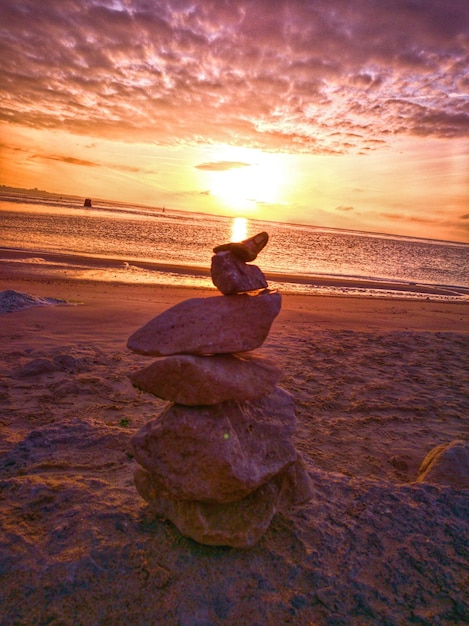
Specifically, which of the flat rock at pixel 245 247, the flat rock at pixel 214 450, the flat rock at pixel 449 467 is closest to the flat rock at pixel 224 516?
the flat rock at pixel 214 450

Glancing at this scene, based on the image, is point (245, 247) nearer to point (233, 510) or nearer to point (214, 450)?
point (214, 450)

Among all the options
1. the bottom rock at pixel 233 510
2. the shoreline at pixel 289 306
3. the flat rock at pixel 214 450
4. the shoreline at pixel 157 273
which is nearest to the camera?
the flat rock at pixel 214 450

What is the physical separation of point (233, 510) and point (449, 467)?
2.90 metres

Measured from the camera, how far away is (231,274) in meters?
4.14

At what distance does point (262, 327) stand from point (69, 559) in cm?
274

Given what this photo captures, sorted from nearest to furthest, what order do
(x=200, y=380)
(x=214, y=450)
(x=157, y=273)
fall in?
(x=214, y=450), (x=200, y=380), (x=157, y=273)

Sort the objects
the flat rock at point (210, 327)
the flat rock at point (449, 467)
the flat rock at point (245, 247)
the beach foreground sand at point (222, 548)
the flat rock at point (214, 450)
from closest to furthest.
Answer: the beach foreground sand at point (222, 548), the flat rock at point (214, 450), the flat rock at point (210, 327), the flat rock at point (245, 247), the flat rock at point (449, 467)

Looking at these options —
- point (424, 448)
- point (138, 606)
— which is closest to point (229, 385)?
point (138, 606)

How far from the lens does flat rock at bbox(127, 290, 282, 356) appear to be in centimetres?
391

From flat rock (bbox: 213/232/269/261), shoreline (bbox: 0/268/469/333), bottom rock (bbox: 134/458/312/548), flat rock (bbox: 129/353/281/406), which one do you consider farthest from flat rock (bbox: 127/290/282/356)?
shoreline (bbox: 0/268/469/333)

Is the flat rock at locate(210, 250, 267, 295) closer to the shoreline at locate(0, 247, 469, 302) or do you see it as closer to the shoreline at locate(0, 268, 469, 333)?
the shoreline at locate(0, 268, 469, 333)

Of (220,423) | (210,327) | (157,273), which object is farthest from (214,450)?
(157,273)

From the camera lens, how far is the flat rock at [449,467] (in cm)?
479

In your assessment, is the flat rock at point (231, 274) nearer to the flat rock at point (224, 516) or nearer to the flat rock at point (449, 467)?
the flat rock at point (224, 516)
